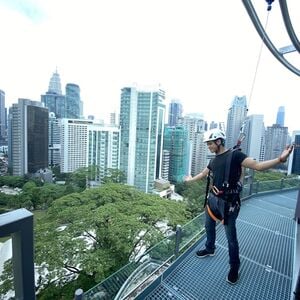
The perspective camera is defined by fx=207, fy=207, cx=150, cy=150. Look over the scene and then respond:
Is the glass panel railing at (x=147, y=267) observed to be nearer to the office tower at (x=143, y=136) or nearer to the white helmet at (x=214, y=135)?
the white helmet at (x=214, y=135)

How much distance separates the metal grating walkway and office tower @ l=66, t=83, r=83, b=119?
47465 mm

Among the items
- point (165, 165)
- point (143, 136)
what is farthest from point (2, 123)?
point (165, 165)

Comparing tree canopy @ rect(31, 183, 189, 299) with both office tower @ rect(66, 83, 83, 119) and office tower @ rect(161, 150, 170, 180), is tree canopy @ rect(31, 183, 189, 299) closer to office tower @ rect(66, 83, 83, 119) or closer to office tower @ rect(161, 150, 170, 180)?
office tower @ rect(161, 150, 170, 180)

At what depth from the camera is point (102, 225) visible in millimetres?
5922

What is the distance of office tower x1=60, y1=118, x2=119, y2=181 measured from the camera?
20594 millimetres

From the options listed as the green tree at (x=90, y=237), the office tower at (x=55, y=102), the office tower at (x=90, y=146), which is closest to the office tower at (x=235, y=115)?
the green tree at (x=90, y=237)

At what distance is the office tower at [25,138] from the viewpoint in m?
21.5

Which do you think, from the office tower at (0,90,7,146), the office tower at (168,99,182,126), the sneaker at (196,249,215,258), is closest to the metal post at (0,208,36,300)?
the sneaker at (196,249,215,258)

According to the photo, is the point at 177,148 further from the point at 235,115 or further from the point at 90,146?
the point at 235,115

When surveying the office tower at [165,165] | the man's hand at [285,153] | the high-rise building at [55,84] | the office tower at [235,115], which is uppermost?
the high-rise building at [55,84]

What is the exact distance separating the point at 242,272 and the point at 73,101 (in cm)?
5085

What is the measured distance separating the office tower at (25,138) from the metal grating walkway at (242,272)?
2371 centimetres

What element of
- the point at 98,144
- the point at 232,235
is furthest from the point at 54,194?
the point at 232,235

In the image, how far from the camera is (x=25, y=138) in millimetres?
21797
